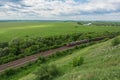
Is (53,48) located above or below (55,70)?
below

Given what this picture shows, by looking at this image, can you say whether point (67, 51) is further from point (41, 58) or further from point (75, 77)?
point (75, 77)

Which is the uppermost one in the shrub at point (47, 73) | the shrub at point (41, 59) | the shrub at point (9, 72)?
the shrub at point (47, 73)

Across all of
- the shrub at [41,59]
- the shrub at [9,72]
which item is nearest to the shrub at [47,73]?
the shrub at [9,72]

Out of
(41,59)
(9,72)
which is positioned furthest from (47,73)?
(41,59)

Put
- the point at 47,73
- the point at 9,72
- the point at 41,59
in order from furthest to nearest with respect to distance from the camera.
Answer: the point at 41,59 < the point at 9,72 < the point at 47,73

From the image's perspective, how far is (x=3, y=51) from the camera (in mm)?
A: 58594

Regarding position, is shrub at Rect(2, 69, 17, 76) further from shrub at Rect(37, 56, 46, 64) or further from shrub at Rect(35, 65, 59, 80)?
shrub at Rect(35, 65, 59, 80)

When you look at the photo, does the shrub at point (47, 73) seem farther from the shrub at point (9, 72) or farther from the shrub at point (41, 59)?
the shrub at point (41, 59)

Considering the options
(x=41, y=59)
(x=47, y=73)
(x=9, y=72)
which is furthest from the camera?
(x=41, y=59)

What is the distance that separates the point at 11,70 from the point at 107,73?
26996mm

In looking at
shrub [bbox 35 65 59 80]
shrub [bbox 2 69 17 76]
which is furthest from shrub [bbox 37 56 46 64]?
shrub [bbox 35 65 59 80]

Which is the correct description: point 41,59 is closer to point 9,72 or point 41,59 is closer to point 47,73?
point 9,72

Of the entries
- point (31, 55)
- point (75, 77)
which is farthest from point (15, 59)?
point (75, 77)

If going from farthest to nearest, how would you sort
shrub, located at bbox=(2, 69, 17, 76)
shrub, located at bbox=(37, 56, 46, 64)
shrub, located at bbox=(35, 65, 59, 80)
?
shrub, located at bbox=(37, 56, 46, 64) < shrub, located at bbox=(2, 69, 17, 76) < shrub, located at bbox=(35, 65, 59, 80)
